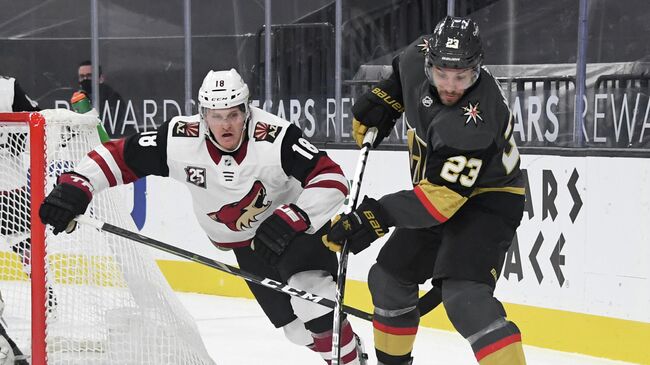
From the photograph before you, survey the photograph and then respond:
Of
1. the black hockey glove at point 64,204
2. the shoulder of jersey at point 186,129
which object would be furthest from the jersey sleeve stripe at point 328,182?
the black hockey glove at point 64,204

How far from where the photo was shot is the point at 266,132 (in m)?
3.60

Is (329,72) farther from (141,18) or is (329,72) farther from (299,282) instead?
(299,282)

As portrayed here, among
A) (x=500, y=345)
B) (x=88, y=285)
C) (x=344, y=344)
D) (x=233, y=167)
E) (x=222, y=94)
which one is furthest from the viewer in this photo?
(x=88, y=285)

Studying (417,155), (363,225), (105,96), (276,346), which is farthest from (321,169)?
(105,96)

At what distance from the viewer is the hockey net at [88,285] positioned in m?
3.94

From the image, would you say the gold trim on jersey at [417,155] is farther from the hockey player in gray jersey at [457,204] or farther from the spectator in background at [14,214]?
the spectator in background at [14,214]

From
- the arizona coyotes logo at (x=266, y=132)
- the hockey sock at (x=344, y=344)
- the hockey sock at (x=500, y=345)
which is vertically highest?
the arizona coyotes logo at (x=266, y=132)

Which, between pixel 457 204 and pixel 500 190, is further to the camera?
pixel 500 190

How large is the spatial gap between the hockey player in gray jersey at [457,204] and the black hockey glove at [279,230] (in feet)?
0.74

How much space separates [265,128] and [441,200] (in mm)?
787

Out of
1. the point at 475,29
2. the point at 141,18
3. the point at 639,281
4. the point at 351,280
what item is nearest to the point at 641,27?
the point at 639,281

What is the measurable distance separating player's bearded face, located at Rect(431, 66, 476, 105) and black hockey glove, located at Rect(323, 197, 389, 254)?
325mm

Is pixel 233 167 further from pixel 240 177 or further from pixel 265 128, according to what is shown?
pixel 265 128

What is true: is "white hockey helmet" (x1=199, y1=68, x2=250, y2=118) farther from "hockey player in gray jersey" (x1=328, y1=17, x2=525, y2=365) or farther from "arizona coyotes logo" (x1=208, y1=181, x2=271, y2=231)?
"hockey player in gray jersey" (x1=328, y1=17, x2=525, y2=365)
